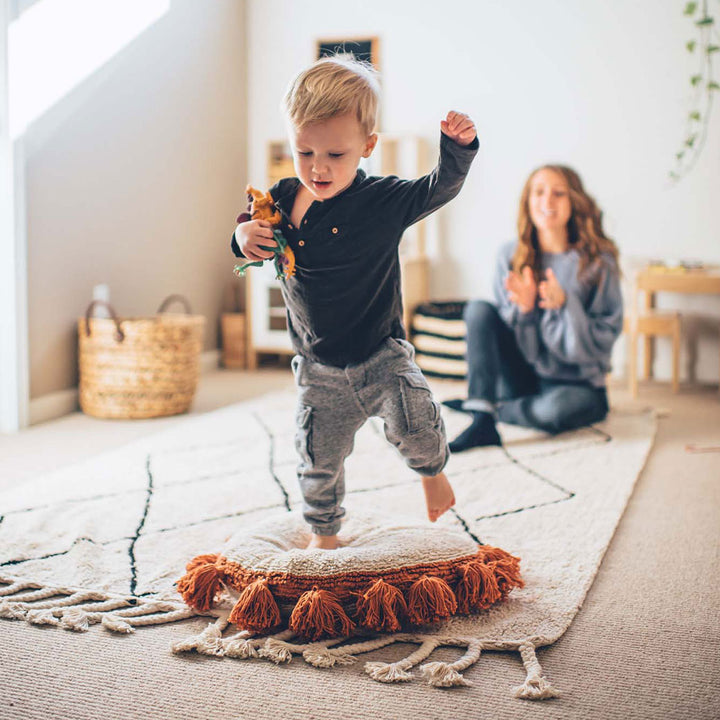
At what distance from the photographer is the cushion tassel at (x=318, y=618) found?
1.14 metres

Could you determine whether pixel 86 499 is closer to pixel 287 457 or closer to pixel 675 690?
pixel 287 457

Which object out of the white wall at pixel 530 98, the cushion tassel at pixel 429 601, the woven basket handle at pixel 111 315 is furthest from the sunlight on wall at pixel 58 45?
the cushion tassel at pixel 429 601

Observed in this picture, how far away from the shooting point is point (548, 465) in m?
2.07

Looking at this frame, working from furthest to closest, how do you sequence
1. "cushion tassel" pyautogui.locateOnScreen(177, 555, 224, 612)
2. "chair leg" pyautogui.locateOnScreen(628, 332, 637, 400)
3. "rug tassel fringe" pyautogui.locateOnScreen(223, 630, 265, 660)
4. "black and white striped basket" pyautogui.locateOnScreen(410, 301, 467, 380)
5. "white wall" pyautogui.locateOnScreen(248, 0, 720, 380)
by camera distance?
"white wall" pyautogui.locateOnScreen(248, 0, 720, 380)
"black and white striped basket" pyautogui.locateOnScreen(410, 301, 467, 380)
"chair leg" pyautogui.locateOnScreen(628, 332, 637, 400)
"cushion tassel" pyautogui.locateOnScreen(177, 555, 224, 612)
"rug tassel fringe" pyautogui.locateOnScreen(223, 630, 265, 660)

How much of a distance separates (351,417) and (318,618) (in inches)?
13.0

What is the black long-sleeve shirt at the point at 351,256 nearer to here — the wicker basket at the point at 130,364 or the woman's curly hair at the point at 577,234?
the woman's curly hair at the point at 577,234

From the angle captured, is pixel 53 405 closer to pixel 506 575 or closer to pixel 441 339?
pixel 441 339

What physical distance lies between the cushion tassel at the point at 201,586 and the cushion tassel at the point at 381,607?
221 mm

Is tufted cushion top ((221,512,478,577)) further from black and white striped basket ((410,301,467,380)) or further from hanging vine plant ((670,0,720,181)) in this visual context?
hanging vine plant ((670,0,720,181))

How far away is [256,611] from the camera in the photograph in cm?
115

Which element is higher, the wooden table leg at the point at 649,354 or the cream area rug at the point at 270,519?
the wooden table leg at the point at 649,354

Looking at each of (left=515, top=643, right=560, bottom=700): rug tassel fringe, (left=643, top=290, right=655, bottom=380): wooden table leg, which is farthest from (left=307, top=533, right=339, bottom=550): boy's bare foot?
(left=643, top=290, right=655, bottom=380): wooden table leg

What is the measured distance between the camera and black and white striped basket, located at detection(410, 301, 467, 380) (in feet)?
10.8

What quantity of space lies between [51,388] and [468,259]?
194 centimetres
